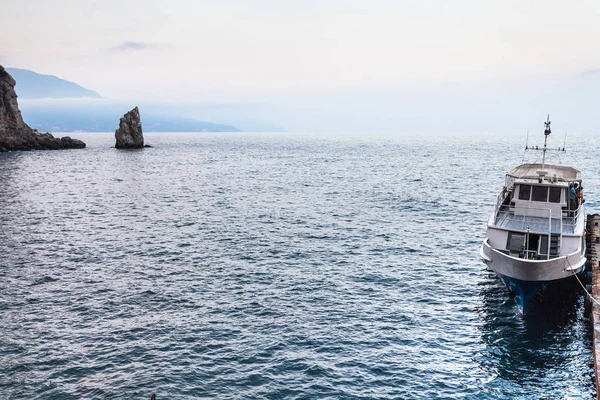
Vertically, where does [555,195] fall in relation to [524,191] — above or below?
below

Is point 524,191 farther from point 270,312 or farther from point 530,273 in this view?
point 270,312

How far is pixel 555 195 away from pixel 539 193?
114 centimetres

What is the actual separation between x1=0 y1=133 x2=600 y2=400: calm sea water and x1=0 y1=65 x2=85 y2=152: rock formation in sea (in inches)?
3836

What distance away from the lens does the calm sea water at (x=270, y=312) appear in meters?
22.5

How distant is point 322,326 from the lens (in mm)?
28156

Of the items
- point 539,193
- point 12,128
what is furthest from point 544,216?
point 12,128

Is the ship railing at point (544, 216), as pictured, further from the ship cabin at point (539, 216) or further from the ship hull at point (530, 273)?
the ship hull at point (530, 273)

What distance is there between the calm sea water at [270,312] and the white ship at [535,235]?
2219 mm

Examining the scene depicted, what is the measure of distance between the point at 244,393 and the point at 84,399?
23.5 feet

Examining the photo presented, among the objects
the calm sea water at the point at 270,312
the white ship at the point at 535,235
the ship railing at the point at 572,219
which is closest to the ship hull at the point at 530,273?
the white ship at the point at 535,235

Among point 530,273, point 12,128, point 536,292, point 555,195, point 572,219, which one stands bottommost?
point 536,292

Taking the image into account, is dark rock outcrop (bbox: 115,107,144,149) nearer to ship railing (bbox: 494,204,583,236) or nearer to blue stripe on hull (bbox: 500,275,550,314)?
ship railing (bbox: 494,204,583,236)

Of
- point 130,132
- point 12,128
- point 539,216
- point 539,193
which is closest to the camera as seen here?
point 539,216

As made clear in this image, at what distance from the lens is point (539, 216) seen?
36.1 meters
